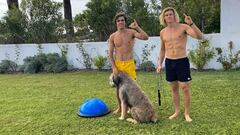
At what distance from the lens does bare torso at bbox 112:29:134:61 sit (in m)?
6.32

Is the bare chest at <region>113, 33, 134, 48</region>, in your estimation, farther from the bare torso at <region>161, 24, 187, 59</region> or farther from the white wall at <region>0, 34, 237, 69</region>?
the white wall at <region>0, 34, 237, 69</region>

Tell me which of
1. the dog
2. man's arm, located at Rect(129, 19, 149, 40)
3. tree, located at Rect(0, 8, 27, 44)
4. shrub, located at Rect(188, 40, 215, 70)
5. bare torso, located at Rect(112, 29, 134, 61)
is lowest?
the dog

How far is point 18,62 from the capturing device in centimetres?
1424

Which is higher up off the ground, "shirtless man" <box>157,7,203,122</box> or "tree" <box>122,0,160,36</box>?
"tree" <box>122,0,160,36</box>

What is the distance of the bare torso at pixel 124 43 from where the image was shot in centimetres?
632

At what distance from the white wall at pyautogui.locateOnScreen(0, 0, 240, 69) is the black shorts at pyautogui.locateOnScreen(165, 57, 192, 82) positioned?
6298mm

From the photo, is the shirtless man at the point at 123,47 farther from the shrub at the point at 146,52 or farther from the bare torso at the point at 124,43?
the shrub at the point at 146,52

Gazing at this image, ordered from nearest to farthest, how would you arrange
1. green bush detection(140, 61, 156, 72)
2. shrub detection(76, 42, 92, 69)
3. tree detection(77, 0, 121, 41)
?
green bush detection(140, 61, 156, 72) → shrub detection(76, 42, 92, 69) → tree detection(77, 0, 121, 41)

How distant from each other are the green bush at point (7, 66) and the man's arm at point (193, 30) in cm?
984

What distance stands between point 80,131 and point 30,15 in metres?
9.67

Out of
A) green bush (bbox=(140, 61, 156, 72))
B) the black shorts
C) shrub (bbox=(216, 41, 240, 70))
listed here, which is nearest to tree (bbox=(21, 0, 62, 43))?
green bush (bbox=(140, 61, 156, 72))

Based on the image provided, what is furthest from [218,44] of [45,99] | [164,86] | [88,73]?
[45,99]

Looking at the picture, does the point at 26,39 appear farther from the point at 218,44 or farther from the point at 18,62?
the point at 218,44

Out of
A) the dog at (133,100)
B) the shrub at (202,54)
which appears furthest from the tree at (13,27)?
the dog at (133,100)
